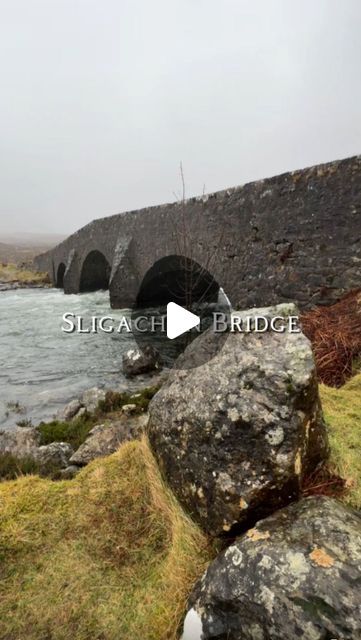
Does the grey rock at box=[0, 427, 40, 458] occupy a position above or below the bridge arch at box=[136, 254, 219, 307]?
below

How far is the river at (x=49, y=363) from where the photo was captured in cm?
866

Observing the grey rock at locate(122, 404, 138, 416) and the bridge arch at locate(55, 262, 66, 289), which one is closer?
the grey rock at locate(122, 404, 138, 416)

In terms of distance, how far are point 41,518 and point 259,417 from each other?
1.86 metres

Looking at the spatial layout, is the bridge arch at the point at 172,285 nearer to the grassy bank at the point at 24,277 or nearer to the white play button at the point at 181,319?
the white play button at the point at 181,319

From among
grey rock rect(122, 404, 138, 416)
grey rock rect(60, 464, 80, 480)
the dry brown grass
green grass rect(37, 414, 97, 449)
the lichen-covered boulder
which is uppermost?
the dry brown grass

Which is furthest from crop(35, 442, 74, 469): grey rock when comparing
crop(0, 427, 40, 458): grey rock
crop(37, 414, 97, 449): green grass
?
crop(37, 414, 97, 449): green grass

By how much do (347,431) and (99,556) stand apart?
85.3 inches

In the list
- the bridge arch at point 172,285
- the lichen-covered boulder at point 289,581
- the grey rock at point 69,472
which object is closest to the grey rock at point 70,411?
the grey rock at point 69,472

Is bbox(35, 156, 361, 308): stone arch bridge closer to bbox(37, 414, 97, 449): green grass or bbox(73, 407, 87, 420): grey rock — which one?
bbox(73, 407, 87, 420): grey rock

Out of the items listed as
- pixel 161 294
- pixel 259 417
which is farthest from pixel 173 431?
pixel 161 294

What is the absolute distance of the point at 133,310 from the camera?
1866 cm

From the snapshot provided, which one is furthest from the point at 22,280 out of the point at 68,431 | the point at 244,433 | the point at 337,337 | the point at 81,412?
the point at 244,433

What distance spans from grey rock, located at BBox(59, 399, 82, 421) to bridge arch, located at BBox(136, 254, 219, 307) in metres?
6.01

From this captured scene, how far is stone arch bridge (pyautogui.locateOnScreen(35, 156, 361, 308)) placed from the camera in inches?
271
